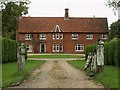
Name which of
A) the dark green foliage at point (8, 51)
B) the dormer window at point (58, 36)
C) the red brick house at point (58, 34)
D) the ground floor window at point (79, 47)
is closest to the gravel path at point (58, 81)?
the dark green foliage at point (8, 51)

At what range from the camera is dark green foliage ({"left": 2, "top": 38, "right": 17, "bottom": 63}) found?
132 feet

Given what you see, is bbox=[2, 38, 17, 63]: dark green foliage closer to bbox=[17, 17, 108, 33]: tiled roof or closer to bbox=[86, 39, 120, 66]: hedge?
bbox=[86, 39, 120, 66]: hedge

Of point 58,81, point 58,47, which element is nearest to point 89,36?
point 58,47

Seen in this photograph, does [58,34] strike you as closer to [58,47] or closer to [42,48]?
[58,47]

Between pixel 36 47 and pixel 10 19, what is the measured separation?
25305 mm

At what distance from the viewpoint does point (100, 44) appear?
23.9 metres

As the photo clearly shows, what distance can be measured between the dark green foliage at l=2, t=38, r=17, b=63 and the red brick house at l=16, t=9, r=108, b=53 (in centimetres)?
4296

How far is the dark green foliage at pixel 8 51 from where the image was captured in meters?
40.2

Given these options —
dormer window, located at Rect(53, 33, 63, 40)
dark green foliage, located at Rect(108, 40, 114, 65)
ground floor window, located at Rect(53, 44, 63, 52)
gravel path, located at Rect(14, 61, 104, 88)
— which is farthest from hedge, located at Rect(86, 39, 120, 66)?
dormer window, located at Rect(53, 33, 63, 40)

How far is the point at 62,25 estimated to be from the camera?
9012 centimetres

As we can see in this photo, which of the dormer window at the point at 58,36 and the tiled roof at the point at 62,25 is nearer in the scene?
the tiled roof at the point at 62,25

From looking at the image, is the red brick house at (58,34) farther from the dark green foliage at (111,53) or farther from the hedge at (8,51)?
the dark green foliage at (111,53)

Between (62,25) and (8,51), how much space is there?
4829cm

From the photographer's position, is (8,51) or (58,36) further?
(58,36)
